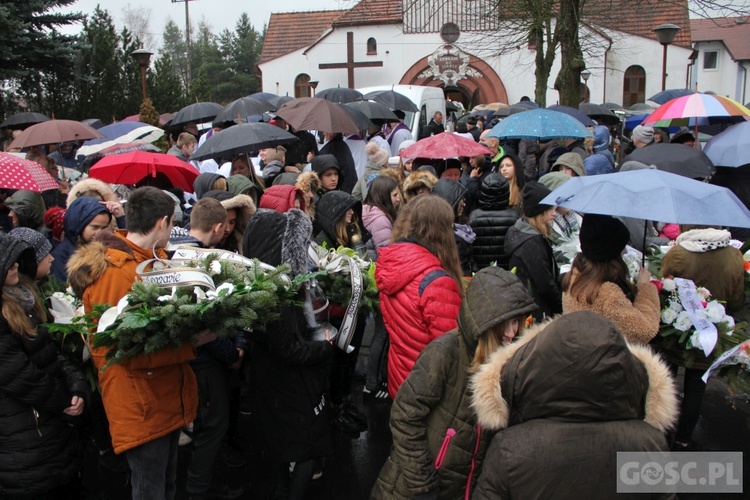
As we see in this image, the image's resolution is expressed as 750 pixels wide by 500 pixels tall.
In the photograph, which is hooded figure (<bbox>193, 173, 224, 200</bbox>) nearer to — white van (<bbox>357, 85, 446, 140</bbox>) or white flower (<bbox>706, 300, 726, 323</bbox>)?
white flower (<bbox>706, 300, 726, 323</bbox>)

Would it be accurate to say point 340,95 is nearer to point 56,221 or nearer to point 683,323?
point 56,221

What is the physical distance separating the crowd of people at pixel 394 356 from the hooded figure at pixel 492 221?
0.05 feet

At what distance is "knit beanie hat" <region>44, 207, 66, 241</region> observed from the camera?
5887 millimetres

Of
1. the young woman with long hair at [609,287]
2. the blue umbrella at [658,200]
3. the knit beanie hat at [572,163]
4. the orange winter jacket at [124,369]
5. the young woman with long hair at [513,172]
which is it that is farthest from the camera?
the knit beanie hat at [572,163]

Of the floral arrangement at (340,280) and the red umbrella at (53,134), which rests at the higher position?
the red umbrella at (53,134)

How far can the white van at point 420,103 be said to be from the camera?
16.6m

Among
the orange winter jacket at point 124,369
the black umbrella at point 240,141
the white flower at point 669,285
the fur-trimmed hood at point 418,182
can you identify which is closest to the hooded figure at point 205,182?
the black umbrella at point 240,141

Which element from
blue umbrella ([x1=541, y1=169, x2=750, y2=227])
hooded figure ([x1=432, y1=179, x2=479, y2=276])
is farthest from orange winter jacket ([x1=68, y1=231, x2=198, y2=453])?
hooded figure ([x1=432, y1=179, x2=479, y2=276])

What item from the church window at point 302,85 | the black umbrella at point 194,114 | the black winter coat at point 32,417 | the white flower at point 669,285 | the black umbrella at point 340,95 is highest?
the church window at point 302,85

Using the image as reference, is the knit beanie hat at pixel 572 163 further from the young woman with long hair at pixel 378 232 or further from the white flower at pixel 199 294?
the white flower at pixel 199 294

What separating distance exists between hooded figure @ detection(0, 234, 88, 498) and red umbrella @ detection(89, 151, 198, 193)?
2972 millimetres

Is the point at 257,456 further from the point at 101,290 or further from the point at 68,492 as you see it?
the point at 101,290

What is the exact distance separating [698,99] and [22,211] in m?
7.25

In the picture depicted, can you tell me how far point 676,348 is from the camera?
470 centimetres
